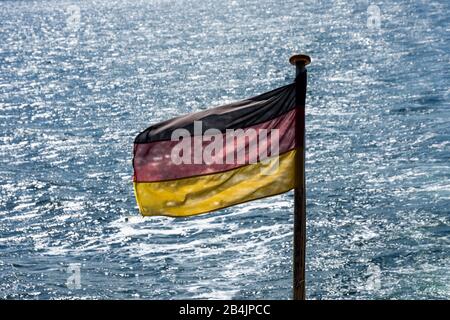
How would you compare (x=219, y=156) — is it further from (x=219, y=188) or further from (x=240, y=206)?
(x=240, y=206)

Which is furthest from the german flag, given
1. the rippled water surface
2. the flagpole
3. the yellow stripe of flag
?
the rippled water surface

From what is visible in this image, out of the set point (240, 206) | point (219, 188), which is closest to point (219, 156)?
point (219, 188)

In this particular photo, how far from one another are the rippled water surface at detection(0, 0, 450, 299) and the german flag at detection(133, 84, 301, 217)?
2728cm

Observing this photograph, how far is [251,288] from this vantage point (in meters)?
47.3

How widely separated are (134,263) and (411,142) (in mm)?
30105

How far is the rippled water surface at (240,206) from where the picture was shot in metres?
49.6

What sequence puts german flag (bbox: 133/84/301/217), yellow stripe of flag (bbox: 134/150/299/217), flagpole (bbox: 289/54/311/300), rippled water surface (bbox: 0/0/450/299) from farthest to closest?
rippled water surface (bbox: 0/0/450/299) → yellow stripe of flag (bbox: 134/150/299/217) → german flag (bbox: 133/84/301/217) → flagpole (bbox: 289/54/311/300)

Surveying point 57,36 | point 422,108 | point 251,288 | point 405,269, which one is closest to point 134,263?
point 251,288

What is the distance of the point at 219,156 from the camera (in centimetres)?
1975

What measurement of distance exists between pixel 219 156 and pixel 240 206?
3956 cm

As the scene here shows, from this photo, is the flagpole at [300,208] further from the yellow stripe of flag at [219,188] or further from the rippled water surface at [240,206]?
the rippled water surface at [240,206]

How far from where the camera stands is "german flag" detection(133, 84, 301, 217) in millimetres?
19453

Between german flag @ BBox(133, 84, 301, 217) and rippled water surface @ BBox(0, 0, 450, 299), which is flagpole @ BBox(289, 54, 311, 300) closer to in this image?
german flag @ BBox(133, 84, 301, 217)

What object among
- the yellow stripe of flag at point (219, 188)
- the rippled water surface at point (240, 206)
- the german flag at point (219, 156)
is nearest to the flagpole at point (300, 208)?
the german flag at point (219, 156)
